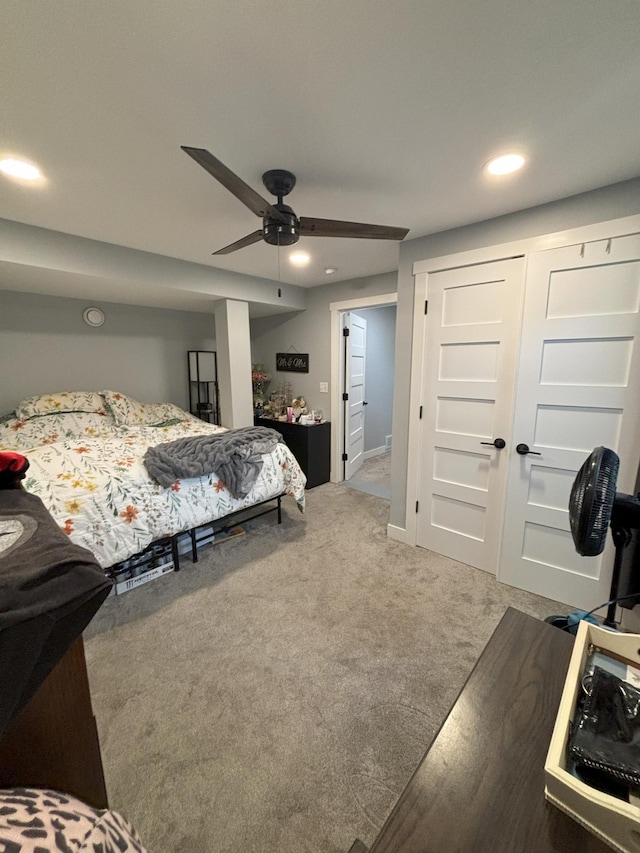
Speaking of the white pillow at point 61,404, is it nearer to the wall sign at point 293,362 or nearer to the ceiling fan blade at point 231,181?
the wall sign at point 293,362

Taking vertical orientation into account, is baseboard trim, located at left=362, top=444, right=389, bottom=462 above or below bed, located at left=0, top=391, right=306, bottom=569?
below

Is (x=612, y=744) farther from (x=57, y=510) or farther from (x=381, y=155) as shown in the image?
(x=57, y=510)

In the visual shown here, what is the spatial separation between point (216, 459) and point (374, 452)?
347cm

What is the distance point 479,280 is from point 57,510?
2968 millimetres

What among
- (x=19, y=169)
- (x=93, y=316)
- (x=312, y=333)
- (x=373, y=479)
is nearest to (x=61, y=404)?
(x=93, y=316)

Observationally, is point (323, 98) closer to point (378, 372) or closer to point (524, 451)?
point (524, 451)

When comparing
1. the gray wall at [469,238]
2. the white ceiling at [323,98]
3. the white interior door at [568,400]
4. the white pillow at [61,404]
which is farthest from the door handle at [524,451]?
the white pillow at [61,404]

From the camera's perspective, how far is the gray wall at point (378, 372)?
5.07 metres

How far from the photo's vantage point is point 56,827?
1.52 feet

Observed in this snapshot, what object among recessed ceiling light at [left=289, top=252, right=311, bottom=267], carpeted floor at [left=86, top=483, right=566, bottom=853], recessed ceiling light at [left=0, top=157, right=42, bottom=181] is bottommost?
carpeted floor at [left=86, top=483, right=566, bottom=853]

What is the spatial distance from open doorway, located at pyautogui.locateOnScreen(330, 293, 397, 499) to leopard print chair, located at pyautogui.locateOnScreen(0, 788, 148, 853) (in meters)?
3.52

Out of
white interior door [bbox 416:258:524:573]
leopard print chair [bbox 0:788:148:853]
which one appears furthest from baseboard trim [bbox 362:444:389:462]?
leopard print chair [bbox 0:788:148:853]

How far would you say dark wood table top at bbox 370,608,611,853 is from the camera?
55 cm

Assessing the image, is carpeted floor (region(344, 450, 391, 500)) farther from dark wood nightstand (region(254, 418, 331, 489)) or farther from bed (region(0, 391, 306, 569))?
bed (region(0, 391, 306, 569))
